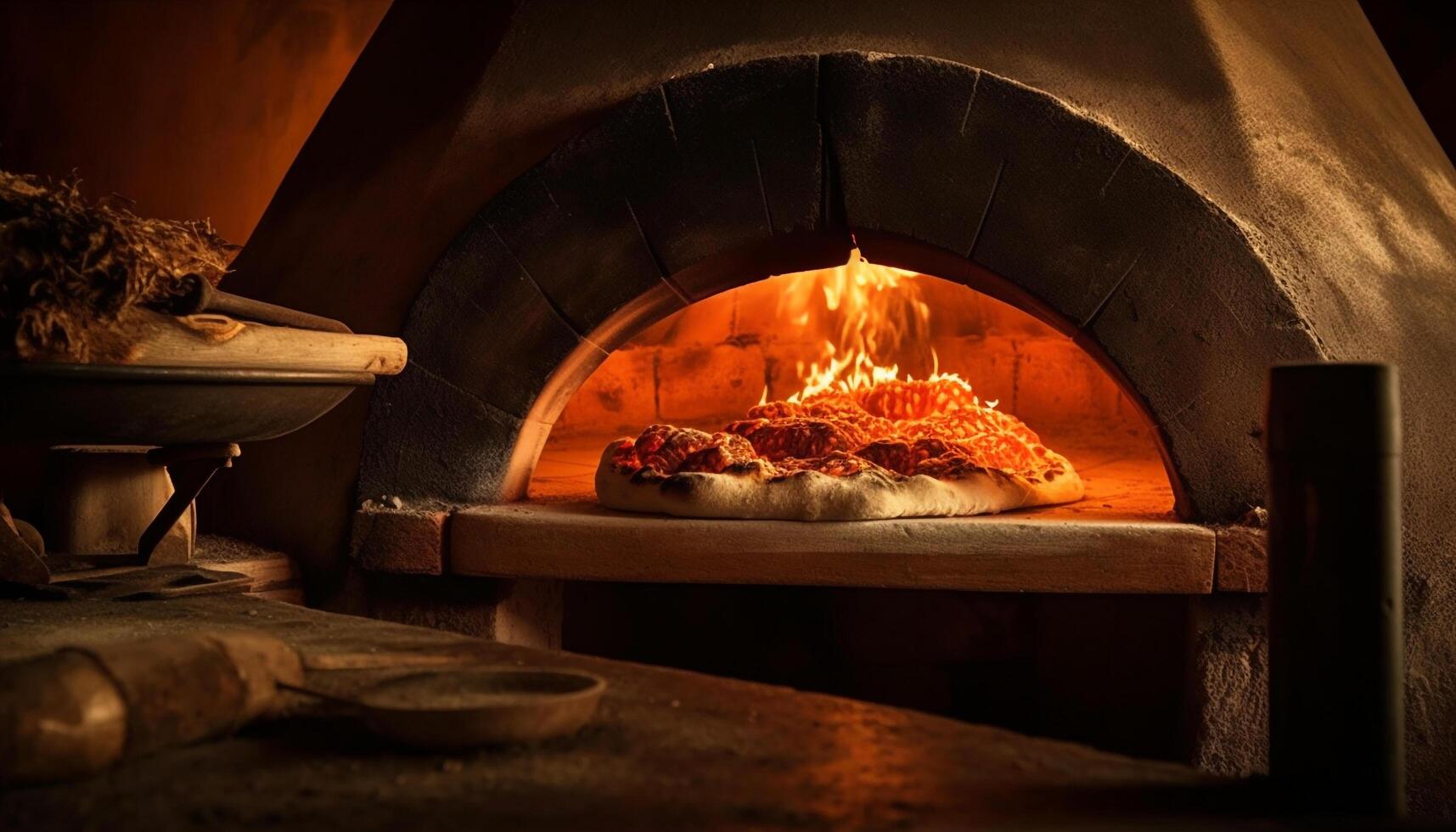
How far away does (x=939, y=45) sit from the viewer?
10.4ft

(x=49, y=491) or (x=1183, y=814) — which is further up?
(x=49, y=491)

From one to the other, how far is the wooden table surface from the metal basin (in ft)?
1.93

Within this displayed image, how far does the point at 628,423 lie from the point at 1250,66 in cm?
292

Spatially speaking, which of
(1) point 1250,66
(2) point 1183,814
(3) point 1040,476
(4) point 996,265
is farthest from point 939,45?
(2) point 1183,814

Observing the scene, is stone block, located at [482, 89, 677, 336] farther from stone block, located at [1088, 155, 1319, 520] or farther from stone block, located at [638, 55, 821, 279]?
stone block, located at [1088, 155, 1319, 520]

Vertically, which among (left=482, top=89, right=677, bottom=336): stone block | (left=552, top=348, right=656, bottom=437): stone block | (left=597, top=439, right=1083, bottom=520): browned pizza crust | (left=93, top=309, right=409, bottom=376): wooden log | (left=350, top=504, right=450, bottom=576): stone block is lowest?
(left=350, top=504, right=450, bottom=576): stone block

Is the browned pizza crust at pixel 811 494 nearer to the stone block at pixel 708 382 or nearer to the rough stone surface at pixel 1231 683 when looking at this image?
the rough stone surface at pixel 1231 683

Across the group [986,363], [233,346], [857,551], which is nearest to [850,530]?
[857,551]

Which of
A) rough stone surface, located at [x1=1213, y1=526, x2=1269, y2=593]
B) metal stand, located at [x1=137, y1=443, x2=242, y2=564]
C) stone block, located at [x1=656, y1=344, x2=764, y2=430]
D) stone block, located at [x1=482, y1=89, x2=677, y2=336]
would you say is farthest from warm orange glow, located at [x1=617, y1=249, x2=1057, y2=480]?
metal stand, located at [x1=137, y1=443, x2=242, y2=564]

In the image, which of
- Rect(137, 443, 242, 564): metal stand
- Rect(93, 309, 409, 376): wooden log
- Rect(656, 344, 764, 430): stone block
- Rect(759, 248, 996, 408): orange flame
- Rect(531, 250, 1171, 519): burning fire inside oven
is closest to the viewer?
Rect(93, 309, 409, 376): wooden log

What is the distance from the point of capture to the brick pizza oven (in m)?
2.94

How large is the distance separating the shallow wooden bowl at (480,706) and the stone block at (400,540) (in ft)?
4.87

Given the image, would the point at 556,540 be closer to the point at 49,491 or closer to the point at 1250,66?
the point at 49,491

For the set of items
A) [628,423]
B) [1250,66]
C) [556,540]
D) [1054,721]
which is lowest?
[1054,721]
